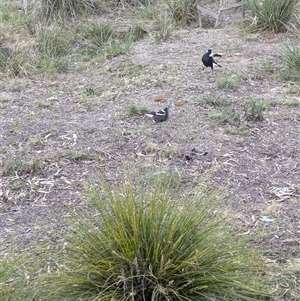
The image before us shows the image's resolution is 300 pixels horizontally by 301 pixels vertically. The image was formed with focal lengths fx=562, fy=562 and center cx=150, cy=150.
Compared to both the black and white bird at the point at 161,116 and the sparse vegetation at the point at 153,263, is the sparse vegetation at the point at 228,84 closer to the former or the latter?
the black and white bird at the point at 161,116

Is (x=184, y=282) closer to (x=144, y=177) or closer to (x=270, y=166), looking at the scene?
(x=144, y=177)

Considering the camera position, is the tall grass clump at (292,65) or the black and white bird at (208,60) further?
the black and white bird at (208,60)

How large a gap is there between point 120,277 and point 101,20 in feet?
22.1

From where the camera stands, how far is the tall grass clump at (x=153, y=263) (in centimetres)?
270

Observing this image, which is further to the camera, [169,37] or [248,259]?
[169,37]

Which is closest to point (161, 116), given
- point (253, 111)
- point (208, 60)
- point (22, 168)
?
point (253, 111)

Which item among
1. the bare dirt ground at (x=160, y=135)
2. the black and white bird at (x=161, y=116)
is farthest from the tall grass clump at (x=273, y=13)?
the black and white bird at (x=161, y=116)

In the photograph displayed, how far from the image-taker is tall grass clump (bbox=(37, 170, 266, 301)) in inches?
106

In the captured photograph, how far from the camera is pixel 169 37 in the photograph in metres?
8.06

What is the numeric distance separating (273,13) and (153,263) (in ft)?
18.9

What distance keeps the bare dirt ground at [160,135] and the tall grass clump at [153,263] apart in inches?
13.3

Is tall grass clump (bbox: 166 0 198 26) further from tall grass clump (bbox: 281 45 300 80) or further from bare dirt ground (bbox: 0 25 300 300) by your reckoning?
tall grass clump (bbox: 281 45 300 80)

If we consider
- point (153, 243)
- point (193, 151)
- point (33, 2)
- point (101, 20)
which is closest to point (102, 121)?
point (193, 151)

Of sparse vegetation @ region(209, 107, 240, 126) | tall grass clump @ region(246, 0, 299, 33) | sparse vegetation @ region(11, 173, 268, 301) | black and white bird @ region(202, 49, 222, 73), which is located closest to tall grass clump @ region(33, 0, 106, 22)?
tall grass clump @ region(246, 0, 299, 33)
